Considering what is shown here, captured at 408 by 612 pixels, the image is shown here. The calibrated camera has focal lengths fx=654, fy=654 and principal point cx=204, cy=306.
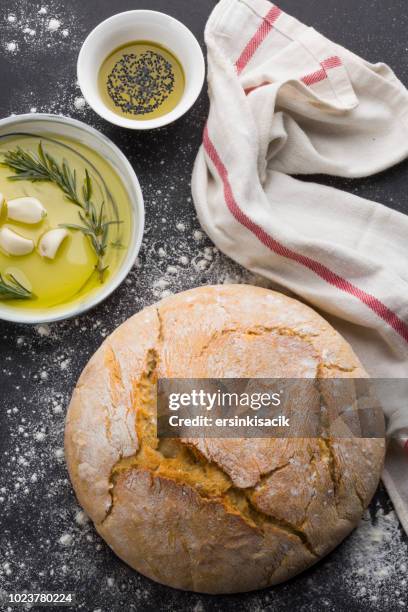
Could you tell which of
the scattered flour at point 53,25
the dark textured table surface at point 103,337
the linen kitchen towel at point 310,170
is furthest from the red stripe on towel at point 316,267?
the scattered flour at point 53,25

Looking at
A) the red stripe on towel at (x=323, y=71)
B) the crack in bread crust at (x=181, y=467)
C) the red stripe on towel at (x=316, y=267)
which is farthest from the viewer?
the red stripe on towel at (x=323, y=71)

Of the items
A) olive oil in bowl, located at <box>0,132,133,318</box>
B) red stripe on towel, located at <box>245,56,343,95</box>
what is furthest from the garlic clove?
red stripe on towel, located at <box>245,56,343,95</box>

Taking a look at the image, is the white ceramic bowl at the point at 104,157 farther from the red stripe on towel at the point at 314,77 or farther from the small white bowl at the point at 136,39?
the red stripe on towel at the point at 314,77

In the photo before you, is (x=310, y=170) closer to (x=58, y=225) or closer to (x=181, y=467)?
(x=58, y=225)

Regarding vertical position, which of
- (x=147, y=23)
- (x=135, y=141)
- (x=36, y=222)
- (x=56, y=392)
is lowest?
(x=56, y=392)

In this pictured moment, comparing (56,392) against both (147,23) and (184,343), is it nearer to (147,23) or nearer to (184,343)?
(184,343)

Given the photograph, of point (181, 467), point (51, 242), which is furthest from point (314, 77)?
point (181, 467)

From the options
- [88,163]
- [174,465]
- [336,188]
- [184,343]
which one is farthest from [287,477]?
[88,163]
